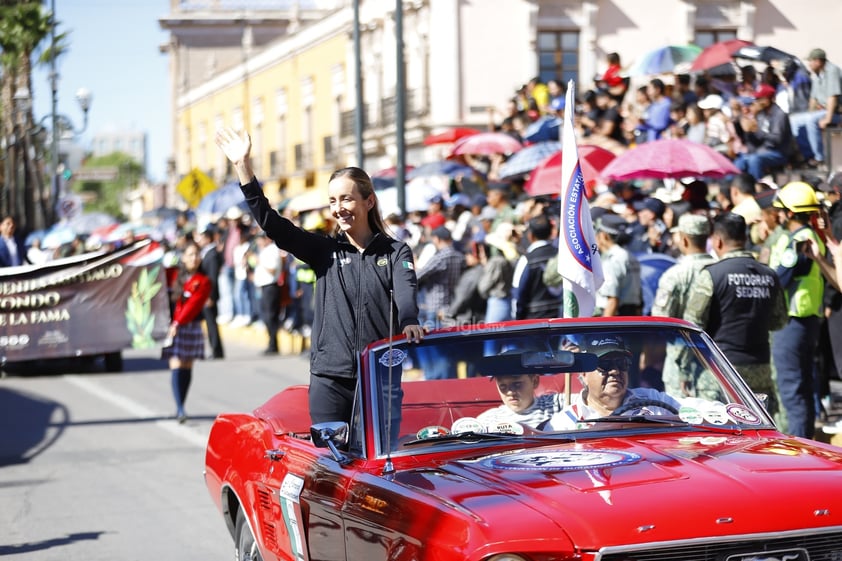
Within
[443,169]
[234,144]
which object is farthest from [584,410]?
[443,169]

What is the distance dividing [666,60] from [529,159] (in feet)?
13.2

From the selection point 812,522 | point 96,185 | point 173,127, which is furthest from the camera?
point 96,185

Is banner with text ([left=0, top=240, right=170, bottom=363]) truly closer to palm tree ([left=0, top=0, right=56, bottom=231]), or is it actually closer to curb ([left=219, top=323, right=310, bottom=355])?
curb ([left=219, top=323, right=310, bottom=355])

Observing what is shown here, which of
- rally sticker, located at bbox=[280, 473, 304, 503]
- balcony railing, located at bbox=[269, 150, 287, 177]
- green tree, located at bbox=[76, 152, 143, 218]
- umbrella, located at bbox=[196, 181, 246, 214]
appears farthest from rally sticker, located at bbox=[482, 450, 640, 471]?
green tree, located at bbox=[76, 152, 143, 218]

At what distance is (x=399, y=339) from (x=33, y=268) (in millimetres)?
13629

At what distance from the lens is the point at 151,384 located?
61.7 ft

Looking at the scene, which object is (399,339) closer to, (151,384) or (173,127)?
(151,384)

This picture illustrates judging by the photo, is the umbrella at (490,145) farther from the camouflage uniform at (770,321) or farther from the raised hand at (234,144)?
the raised hand at (234,144)

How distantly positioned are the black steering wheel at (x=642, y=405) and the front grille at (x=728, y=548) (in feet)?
4.18

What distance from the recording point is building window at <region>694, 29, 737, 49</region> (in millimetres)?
38812

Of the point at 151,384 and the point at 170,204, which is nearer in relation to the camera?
the point at 151,384

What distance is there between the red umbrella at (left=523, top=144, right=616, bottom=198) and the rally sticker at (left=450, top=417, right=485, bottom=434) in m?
11.2

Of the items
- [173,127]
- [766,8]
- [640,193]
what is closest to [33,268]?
[640,193]

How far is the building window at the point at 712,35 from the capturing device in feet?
127
